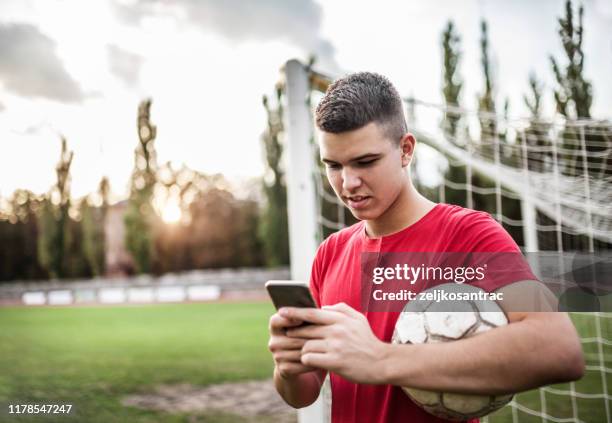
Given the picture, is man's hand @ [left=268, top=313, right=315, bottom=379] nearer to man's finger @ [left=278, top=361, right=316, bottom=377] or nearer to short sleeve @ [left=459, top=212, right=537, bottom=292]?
man's finger @ [left=278, top=361, right=316, bottom=377]

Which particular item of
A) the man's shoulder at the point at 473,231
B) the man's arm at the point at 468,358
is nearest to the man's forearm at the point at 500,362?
the man's arm at the point at 468,358

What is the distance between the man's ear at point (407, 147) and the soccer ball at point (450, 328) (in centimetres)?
39

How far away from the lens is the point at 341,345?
0.94 meters

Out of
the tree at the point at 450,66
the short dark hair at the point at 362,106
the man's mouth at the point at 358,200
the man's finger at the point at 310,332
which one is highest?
the tree at the point at 450,66

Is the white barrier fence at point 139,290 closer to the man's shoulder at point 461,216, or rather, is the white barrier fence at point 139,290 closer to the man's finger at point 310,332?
the man's shoulder at point 461,216

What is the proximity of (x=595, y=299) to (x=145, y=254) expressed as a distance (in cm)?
2763

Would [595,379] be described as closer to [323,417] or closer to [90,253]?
[323,417]

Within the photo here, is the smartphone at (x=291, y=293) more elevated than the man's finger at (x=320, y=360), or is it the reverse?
the smartphone at (x=291, y=293)

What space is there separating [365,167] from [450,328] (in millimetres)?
482

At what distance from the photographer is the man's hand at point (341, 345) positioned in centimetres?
94

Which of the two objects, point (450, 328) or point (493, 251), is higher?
point (493, 251)

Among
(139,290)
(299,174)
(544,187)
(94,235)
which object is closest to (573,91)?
(544,187)

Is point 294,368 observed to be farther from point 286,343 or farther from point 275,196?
point 275,196

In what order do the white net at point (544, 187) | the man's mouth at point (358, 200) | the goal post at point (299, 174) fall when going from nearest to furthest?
the man's mouth at point (358, 200) → the goal post at point (299, 174) → the white net at point (544, 187)
